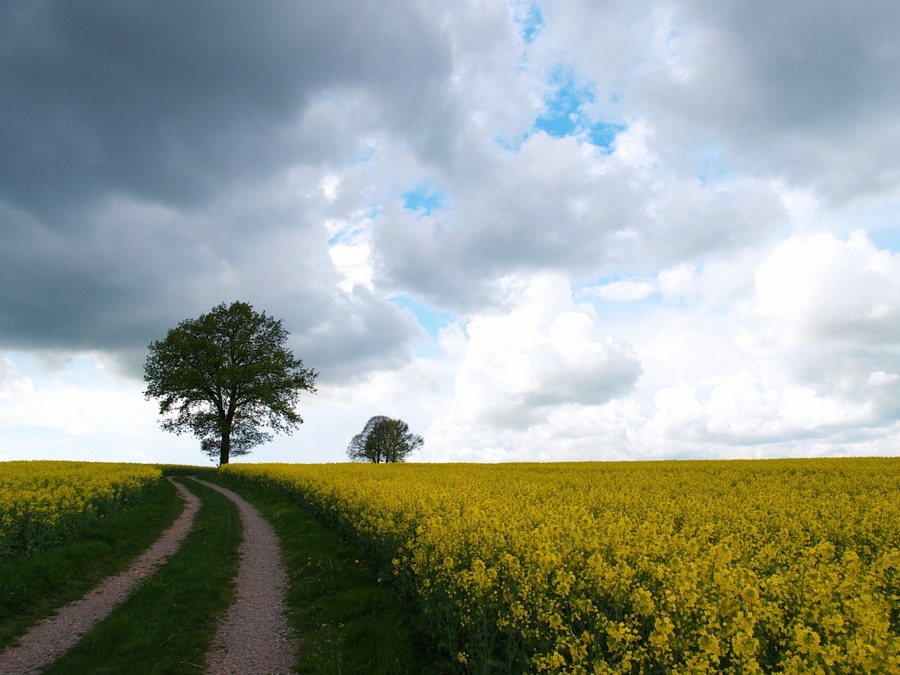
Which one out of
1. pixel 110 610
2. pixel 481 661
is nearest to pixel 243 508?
pixel 110 610

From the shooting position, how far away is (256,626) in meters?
10.6

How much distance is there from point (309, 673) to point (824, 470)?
28518 millimetres

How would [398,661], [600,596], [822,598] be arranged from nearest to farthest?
[822,598] → [600,596] → [398,661]

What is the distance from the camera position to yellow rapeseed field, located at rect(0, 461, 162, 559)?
1495 centimetres

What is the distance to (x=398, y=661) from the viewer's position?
325 inches

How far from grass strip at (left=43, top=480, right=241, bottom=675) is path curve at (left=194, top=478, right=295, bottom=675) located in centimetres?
25

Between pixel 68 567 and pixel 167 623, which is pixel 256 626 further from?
pixel 68 567

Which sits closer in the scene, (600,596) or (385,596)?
(600,596)

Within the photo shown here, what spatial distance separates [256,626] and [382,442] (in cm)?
6803

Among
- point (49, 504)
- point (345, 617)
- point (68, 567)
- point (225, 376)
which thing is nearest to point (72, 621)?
point (68, 567)

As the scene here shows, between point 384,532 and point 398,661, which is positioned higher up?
point 384,532

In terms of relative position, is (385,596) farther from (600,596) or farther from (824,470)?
(824,470)

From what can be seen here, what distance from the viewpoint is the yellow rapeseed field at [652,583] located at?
5109 mm

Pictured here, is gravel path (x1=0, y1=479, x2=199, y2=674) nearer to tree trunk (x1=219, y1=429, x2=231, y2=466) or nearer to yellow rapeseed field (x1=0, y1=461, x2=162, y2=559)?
yellow rapeseed field (x1=0, y1=461, x2=162, y2=559)
